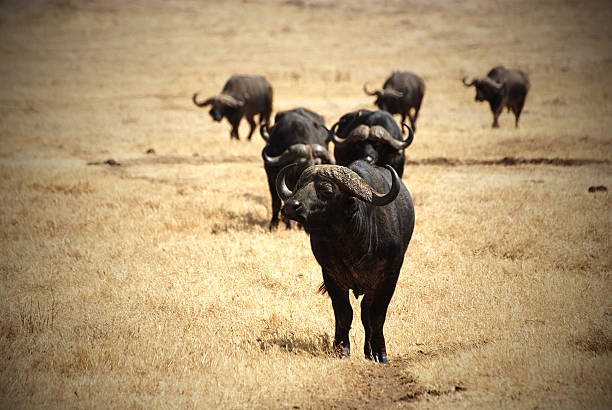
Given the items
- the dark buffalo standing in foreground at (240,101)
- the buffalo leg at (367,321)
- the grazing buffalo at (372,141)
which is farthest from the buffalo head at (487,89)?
the buffalo leg at (367,321)

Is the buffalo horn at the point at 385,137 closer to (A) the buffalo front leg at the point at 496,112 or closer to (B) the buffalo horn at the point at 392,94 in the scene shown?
(B) the buffalo horn at the point at 392,94

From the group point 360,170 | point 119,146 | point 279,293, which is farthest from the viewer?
point 119,146

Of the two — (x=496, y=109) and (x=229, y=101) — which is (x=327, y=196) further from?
(x=496, y=109)

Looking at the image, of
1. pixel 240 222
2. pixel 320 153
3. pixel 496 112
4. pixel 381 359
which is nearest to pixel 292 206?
pixel 381 359

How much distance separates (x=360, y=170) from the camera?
184 inches

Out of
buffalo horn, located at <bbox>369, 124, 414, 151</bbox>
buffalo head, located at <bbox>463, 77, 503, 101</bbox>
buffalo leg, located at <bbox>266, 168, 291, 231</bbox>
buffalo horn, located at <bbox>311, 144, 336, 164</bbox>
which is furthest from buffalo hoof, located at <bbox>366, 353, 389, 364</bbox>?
buffalo head, located at <bbox>463, 77, 503, 101</bbox>

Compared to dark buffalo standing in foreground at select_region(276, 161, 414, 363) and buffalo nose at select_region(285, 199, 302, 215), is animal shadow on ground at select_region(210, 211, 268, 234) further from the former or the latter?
buffalo nose at select_region(285, 199, 302, 215)

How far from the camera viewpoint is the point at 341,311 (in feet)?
15.6

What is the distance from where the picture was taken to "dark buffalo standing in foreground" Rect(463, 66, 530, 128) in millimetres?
20422

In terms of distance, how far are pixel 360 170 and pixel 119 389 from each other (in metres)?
2.58

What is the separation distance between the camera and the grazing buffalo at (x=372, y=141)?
8312mm

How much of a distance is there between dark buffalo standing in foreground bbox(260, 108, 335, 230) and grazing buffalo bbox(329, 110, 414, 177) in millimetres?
354

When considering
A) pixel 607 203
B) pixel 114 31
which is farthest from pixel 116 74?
pixel 607 203

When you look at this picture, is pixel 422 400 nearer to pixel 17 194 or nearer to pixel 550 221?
pixel 550 221
